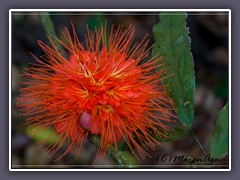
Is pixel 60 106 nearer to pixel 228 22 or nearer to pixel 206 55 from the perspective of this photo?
pixel 228 22

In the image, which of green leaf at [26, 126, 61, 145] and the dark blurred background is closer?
green leaf at [26, 126, 61, 145]

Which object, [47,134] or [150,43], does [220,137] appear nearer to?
[150,43]

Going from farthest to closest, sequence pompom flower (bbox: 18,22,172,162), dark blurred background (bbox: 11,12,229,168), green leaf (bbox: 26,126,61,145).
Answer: dark blurred background (bbox: 11,12,229,168)
green leaf (bbox: 26,126,61,145)
pompom flower (bbox: 18,22,172,162)

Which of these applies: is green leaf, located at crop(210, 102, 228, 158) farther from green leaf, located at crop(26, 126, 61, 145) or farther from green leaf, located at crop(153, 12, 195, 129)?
green leaf, located at crop(26, 126, 61, 145)

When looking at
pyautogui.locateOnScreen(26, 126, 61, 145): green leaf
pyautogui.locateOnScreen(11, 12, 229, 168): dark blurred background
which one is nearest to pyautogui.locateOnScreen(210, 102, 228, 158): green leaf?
pyautogui.locateOnScreen(11, 12, 229, 168): dark blurred background

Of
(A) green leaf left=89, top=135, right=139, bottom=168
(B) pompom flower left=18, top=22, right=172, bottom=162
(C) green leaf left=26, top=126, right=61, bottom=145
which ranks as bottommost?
(A) green leaf left=89, top=135, right=139, bottom=168

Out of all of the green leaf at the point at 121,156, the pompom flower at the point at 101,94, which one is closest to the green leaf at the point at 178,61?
the pompom flower at the point at 101,94

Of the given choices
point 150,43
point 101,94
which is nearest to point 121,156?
point 101,94
